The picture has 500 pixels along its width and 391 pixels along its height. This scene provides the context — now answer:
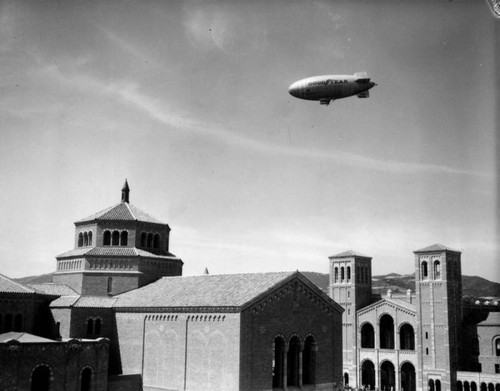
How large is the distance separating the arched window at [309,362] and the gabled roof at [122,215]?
1837cm

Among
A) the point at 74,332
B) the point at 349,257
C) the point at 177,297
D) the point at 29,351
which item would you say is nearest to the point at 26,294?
the point at 74,332

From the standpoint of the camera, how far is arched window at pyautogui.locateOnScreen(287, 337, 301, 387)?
135ft

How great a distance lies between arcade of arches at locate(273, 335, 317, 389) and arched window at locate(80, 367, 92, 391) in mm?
12421

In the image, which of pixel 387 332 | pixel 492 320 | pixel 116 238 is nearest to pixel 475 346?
pixel 492 320

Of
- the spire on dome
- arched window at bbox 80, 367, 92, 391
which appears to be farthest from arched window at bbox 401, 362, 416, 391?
arched window at bbox 80, 367, 92, 391

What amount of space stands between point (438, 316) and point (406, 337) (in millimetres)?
8119

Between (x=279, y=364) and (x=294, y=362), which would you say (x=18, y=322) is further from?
(x=294, y=362)

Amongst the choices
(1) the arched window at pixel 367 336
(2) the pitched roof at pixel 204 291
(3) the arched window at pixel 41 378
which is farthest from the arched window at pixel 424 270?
(3) the arched window at pixel 41 378

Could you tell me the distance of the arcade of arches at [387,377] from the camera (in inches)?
3076

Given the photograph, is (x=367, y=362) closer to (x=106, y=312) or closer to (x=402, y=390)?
(x=402, y=390)

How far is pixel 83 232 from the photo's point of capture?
5194cm

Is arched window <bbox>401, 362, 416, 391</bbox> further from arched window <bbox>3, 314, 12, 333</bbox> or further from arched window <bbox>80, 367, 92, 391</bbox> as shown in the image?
arched window <bbox>3, 314, 12, 333</bbox>

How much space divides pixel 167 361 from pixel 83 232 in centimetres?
1610

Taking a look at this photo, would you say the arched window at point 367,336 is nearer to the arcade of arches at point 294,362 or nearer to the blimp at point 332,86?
the arcade of arches at point 294,362
